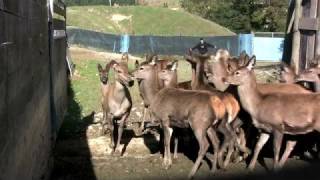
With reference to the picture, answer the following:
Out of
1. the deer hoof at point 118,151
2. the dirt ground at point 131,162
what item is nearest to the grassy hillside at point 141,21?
the dirt ground at point 131,162

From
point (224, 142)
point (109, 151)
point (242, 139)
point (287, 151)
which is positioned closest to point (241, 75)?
point (224, 142)

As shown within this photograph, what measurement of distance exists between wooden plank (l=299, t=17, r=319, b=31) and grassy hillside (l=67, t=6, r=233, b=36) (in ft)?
155

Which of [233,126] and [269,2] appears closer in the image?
[233,126]

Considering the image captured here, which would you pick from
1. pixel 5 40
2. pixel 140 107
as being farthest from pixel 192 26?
pixel 5 40

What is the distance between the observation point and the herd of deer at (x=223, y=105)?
1036cm

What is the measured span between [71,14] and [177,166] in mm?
53565

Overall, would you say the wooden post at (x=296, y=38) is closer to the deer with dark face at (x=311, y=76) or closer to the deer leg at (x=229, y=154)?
the deer with dark face at (x=311, y=76)

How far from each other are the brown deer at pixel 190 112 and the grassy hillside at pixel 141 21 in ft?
163

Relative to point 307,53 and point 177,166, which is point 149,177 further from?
point 307,53

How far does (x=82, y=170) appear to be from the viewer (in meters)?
10.9

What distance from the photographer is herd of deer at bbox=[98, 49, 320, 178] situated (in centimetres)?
1036

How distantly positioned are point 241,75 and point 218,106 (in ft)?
3.38

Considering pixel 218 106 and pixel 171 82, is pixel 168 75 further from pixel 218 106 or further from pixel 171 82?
pixel 218 106

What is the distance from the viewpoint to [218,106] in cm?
1040
